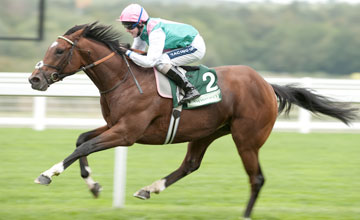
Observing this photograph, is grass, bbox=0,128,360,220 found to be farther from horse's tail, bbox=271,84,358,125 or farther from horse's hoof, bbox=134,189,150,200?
horse's tail, bbox=271,84,358,125

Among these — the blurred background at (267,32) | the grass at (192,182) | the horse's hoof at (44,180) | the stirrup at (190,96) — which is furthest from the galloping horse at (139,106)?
the blurred background at (267,32)

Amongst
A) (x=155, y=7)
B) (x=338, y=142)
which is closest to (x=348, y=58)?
(x=155, y=7)

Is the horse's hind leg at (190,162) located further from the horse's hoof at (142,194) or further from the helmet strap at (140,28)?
the helmet strap at (140,28)

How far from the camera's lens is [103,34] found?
5.43 metres

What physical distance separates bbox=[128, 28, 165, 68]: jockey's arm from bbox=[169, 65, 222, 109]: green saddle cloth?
0.31 meters

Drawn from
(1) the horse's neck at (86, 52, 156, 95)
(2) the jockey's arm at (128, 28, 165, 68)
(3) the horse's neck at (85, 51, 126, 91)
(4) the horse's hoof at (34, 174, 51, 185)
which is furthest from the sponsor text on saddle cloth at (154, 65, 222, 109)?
(4) the horse's hoof at (34, 174, 51, 185)

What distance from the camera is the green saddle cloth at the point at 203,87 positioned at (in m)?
5.43

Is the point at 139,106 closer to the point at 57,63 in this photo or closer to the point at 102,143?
the point at 102,143

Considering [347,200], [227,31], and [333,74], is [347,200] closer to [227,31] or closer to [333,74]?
[333,74]

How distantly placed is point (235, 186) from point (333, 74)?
4070 cm

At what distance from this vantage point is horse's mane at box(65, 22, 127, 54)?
211 inches

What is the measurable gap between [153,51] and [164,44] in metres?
0.19

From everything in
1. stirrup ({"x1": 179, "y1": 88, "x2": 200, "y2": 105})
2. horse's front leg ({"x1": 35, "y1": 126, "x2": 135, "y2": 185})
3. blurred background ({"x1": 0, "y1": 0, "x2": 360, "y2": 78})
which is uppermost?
stirrup ({"x1": 179, "y1": 88, "x2": 200, "y2": 105})

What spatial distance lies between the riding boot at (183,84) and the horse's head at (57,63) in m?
0.80
